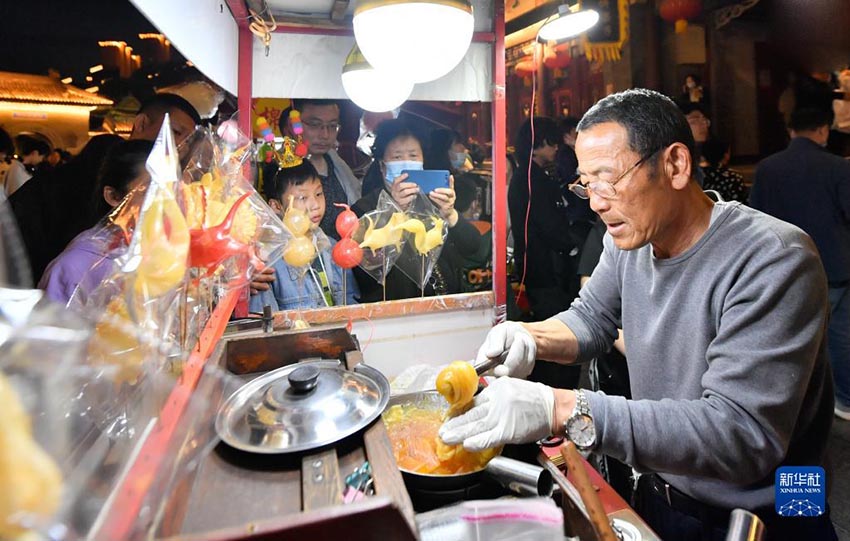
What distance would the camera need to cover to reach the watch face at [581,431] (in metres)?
1.30

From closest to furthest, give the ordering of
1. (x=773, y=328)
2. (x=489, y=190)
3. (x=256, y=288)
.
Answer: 1. (x=773, y=328)
2. (x=256, y=288)
3. (x=489, y=190)

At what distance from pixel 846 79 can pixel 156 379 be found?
820cm

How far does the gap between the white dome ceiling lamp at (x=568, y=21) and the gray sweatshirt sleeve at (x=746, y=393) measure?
2278 mm

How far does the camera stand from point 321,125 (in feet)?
9.77

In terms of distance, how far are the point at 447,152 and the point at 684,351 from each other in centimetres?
210

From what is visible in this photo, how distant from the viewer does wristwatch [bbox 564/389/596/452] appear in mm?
1306

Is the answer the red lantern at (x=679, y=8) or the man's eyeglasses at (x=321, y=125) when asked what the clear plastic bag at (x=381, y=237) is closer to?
the man's eyeglasses at (x=321, y=125)

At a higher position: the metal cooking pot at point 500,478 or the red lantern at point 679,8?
the red lantern at point 679,8

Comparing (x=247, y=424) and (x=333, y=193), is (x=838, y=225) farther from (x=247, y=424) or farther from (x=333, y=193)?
(x=247, y=424)

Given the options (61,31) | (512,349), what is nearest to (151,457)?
(512,349)

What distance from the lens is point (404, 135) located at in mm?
3115

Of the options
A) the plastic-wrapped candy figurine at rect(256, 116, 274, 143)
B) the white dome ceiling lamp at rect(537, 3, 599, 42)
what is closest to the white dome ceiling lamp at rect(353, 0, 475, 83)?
the plastic-wrapped candy figurine at rect(256, 116, 274, 143)

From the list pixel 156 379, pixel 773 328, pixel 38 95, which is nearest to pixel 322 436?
pixel 156 379

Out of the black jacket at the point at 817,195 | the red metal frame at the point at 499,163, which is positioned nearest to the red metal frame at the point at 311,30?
the red metal frame at the point at 499,163
